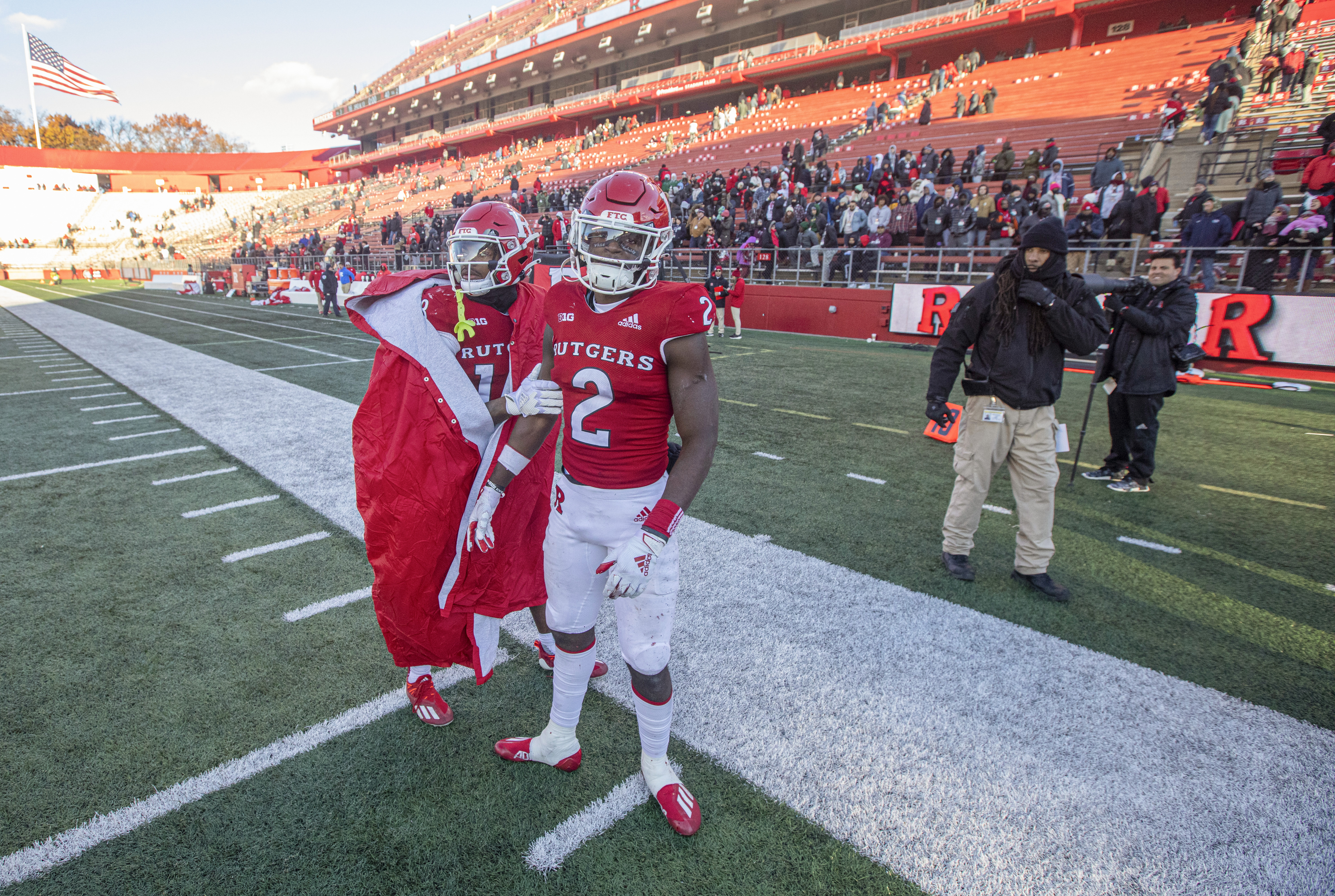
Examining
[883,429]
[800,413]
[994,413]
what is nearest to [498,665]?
[994,413]

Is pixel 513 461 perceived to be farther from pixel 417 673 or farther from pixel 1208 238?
pixel 1208 238

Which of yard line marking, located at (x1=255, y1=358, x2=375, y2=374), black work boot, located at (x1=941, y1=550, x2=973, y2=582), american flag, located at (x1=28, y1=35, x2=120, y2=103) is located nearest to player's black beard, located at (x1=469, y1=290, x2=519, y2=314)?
black work boot, located at (x1=941, y1=550, x2=973, y2=582)

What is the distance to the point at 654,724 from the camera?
2438 mm

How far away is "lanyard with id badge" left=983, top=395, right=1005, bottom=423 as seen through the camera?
3.99 m

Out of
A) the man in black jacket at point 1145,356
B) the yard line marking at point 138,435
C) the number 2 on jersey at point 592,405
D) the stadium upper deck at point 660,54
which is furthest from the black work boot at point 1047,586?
the stadium upper deck at point 660,54

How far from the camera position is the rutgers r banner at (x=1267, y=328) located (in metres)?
10.7

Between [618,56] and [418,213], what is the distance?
57.9 ft

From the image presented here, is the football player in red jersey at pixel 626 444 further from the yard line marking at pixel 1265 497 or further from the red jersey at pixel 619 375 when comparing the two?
the yard line marking at pixel 1265 497

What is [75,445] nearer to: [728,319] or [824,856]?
[824,856]

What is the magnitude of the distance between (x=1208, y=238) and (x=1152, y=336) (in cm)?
835

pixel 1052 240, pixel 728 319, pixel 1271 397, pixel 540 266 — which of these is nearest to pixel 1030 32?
pixel 728 319

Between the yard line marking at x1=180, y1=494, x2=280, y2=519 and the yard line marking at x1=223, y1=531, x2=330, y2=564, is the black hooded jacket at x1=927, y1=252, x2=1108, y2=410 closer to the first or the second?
the yard line marking at x1=223, y1=531, x2=330, y2=564

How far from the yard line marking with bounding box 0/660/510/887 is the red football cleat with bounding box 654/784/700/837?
1.34 meters

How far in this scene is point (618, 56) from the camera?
45.6 metres
